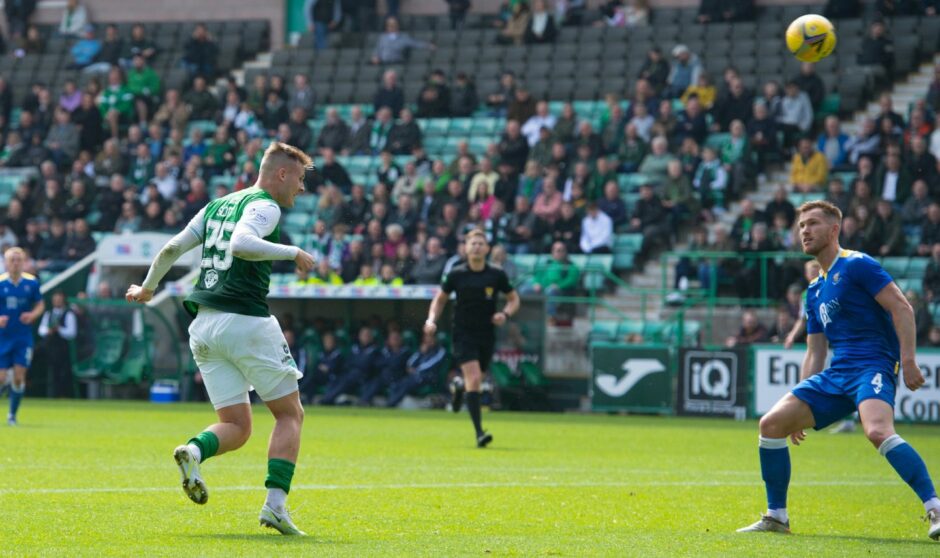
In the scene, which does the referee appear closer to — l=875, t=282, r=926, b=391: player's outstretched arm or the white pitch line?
the white pitch line

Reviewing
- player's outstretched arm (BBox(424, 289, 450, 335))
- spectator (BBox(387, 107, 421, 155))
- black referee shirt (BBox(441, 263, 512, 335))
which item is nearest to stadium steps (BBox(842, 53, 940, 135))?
spectator (BBox(387, 107, 421, 155))

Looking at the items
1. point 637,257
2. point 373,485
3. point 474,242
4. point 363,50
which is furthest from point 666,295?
point 373,485

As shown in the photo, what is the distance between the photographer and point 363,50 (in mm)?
32406

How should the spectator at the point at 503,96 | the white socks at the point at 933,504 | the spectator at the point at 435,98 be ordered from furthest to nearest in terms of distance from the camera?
the spectator at the point at 435,98, the spectator at the point at 503,96, the white socks at the point at 933,504

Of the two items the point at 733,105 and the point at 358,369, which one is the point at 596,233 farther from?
the point at 358,369

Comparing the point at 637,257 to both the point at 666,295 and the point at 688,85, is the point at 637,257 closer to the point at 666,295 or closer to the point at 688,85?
the point at 666,295

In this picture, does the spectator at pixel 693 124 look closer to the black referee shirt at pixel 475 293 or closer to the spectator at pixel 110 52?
the black referee shirt at pixel 475 293

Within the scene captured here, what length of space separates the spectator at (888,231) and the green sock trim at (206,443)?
16.4 meters

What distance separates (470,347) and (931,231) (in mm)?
9564

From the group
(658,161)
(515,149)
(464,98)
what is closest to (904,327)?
(658,161)

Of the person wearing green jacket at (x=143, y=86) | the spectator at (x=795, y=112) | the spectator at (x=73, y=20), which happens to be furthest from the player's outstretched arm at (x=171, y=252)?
the spectator at (x=73, y=20)

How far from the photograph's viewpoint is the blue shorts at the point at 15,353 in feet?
59.9

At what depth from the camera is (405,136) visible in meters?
28.8

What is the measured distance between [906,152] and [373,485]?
15.2 metres
